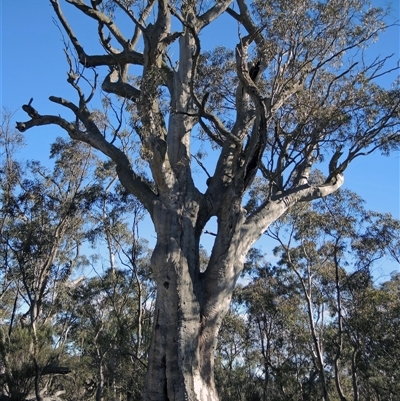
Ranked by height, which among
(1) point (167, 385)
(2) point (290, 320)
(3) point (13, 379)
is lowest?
(1) point (167, 385)

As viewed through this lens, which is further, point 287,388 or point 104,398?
point 287,388

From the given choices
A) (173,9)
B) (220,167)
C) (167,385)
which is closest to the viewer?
(167,385)

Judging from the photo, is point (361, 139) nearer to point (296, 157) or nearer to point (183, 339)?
point (296, 157)

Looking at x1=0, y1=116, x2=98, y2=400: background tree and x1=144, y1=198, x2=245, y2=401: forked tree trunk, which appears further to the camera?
x1=0, y1=116, x2=98, y2=400: background tree

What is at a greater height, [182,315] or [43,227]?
[43,227]

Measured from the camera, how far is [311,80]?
8445 millimetres

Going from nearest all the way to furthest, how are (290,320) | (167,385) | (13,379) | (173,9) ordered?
(167,385) < (173,9) < (13,379) < (290,320)

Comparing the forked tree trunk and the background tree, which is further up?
the background tree

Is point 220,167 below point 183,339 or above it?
above

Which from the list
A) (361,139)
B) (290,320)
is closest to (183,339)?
(361,139)

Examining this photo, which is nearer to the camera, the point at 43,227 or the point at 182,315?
the point at 182,315

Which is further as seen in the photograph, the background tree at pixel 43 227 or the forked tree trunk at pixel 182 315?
the background tree at pixel 43 227

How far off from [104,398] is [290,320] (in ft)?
22.8

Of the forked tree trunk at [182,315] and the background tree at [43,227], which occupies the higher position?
the background tree at [43,227]
